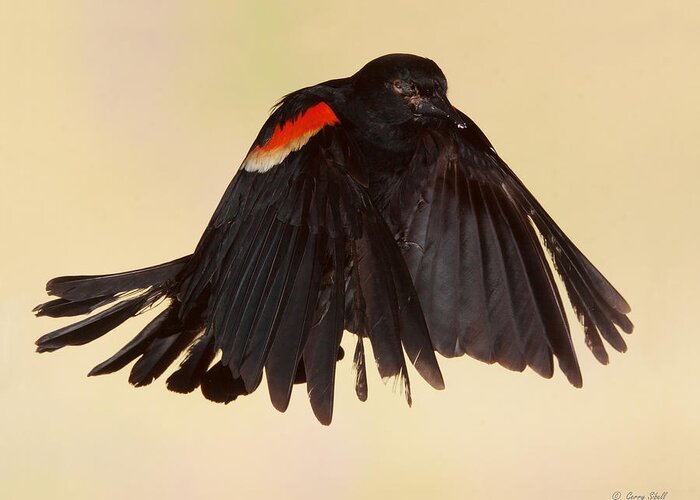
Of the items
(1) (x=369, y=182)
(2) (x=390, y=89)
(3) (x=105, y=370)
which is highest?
(2) (x=390, y=89)

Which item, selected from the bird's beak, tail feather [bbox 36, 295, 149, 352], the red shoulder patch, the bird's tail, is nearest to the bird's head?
the bird's beak

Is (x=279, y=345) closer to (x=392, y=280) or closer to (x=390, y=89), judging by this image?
(x=392, y=280)

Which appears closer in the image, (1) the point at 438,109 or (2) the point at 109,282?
(1) the point at 438,109

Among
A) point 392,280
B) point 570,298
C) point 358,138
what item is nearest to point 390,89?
point 358,138

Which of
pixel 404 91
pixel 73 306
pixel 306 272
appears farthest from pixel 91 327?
pixel 404 91

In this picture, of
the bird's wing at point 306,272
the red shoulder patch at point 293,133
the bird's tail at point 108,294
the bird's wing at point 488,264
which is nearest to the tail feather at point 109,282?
the bird's tail at point 108,294

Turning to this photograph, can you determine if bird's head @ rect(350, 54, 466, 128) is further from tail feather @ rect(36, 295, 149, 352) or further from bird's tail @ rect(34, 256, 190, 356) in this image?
tail feather @ rect(36, 295, 149, 352)

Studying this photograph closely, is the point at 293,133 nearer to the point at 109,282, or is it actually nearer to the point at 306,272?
the point at 306,272
